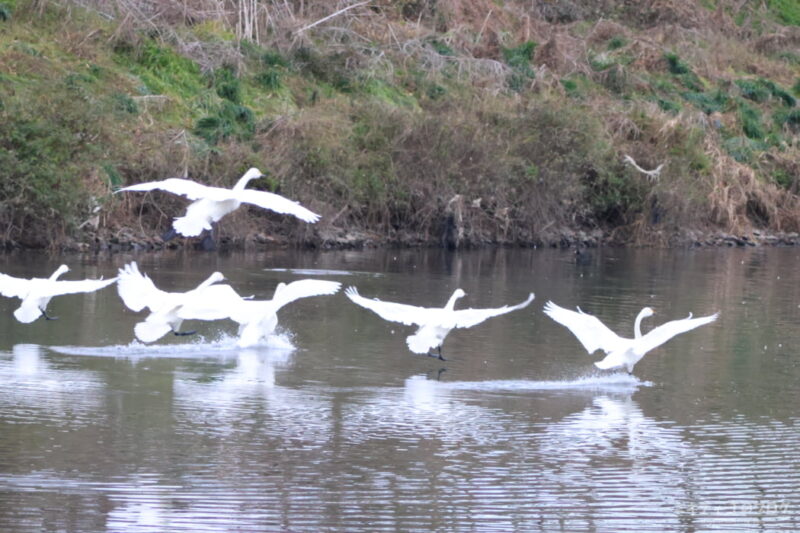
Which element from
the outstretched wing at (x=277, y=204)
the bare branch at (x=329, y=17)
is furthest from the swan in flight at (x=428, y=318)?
the bare branch at (x=329, y=17)

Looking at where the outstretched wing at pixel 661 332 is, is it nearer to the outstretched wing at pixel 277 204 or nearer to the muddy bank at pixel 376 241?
the outstretched wing at pixel 277 204

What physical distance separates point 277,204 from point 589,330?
359 cm

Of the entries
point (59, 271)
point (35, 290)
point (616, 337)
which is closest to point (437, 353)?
point (616, 337)

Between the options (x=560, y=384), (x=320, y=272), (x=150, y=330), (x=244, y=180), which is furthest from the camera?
(x=320, y=272)

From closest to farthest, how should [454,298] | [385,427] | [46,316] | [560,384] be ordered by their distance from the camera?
1. [385,427]
2. [560,384]
3. [454,298]
4. [46,316]

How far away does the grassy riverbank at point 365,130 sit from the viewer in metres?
29.8

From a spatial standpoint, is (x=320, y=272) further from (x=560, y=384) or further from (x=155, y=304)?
(x=560, y=384)

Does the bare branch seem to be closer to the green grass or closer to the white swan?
the white swan

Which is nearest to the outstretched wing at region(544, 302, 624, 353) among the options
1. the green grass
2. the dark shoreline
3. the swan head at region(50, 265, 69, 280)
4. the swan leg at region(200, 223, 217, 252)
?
the swan head at region(50, 265, 69, 280)

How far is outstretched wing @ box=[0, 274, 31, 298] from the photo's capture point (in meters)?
16.8

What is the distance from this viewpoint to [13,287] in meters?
16.9

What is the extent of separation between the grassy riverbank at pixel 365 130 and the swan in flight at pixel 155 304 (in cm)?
1178

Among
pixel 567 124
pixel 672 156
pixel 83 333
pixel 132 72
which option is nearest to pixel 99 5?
pixel 132 72

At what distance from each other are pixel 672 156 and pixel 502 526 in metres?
30.6
